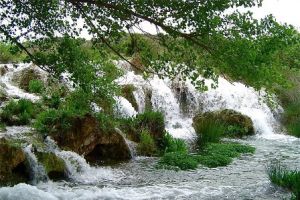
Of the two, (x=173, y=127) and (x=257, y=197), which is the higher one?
(x=173, y=127)

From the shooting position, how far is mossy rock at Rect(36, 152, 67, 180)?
10.8m

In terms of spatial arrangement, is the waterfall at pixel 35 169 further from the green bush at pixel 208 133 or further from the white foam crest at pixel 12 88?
the green bush at pixel 208 133

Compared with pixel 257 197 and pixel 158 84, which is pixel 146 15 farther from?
pixel 158 84

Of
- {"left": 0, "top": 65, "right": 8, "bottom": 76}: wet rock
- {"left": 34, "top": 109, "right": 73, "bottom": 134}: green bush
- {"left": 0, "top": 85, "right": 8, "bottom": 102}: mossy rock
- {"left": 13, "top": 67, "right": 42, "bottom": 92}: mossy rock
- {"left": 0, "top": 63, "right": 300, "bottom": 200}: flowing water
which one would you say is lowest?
{"left": 0, "top": 63, "right": 300, "bottom": 200}: flowing water

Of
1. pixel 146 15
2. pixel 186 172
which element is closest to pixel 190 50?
pixel 146 15

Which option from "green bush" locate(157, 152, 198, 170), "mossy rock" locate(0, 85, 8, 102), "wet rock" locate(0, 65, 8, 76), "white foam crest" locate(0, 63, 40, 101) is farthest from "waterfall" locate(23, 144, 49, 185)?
"wet rock" locate(0, 65, 8, 76)

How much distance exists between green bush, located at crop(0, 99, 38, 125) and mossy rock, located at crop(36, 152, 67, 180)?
9.34 ft

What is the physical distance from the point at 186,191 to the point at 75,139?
13.7ft

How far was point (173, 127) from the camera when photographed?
2033 centimetres

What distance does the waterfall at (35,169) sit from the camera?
1051 cm

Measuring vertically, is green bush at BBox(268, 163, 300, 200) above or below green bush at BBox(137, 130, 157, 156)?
below

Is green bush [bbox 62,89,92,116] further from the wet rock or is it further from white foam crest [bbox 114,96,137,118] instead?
the wet rock

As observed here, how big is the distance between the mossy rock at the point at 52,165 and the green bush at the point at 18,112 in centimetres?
285

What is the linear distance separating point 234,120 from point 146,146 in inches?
283
